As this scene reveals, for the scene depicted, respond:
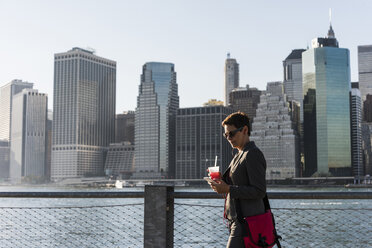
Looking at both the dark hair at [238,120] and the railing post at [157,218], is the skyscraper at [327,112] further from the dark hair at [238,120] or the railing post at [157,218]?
the dark hair at [238,120]

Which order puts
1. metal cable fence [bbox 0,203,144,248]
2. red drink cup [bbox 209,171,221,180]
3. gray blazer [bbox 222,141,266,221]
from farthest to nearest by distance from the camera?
1. metal cable fence [bbox 0,203,144,248]
2. red drink cup [bbox 209,171,221,180]
3. gray blazer [bbox 222,141,266,221]

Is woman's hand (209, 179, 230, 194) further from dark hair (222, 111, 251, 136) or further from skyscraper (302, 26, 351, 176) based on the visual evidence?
skyscraper (302, 26, 351, 176)

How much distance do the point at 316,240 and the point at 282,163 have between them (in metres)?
157

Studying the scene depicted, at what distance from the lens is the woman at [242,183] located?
17.1 ft

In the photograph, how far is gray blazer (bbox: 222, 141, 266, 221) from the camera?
17.0 ft

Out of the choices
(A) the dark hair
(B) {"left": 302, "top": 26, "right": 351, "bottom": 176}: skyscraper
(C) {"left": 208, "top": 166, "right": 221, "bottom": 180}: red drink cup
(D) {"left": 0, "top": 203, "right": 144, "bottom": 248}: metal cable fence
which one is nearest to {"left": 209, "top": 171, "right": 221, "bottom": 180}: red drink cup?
(C) {"left": 208, "top": 166, "right": 221, "bottom": 180}: red drink cup

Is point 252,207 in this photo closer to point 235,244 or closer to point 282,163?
point 235,244

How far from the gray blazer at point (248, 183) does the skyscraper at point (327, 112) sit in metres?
184

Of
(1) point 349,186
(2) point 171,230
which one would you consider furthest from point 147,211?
(1) point 349,186

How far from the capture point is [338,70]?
193 m

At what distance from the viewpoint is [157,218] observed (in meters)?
6.74

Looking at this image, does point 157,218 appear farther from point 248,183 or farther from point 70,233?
point 70,233

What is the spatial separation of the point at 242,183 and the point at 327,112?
190271 mm

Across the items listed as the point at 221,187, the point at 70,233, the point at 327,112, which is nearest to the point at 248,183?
the point at 221,187
